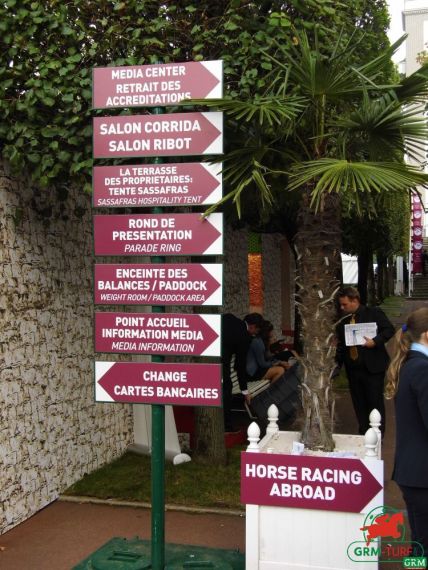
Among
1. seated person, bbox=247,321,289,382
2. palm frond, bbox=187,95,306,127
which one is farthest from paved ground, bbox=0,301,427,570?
seated person, bbox=247,321,289,382

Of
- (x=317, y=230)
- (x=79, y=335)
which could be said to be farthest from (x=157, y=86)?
(x=79, y=335)

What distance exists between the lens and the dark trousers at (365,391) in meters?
7.43

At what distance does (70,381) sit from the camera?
264 inches

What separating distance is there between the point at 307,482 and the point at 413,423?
2.53 feet

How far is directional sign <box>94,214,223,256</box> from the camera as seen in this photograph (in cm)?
435

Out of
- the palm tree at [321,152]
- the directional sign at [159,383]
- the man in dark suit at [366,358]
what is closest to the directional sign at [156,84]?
the palm tree at [321,152]

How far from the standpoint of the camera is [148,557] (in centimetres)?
470

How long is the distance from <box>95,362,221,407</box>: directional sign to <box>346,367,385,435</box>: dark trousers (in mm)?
3547

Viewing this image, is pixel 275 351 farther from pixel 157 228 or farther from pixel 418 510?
pixel 418 510

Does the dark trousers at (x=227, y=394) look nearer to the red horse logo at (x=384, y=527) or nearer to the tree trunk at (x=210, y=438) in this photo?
the tree trunk at (x=210, y=438)

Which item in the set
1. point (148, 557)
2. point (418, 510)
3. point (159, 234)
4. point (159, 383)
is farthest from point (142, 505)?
point (418, 510)

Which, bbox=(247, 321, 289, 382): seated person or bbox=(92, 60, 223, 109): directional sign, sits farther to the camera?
bbox=(247, 321, 289, 382): seated person

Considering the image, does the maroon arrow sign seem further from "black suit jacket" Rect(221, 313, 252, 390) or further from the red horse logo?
"black suit jacket" Rect(221, 313, 252, 390)

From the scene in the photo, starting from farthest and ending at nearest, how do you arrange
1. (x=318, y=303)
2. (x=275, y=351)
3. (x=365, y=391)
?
1. (x=275, y=351)
2. (x=365, y=391)
3. (x=318, y=303)
